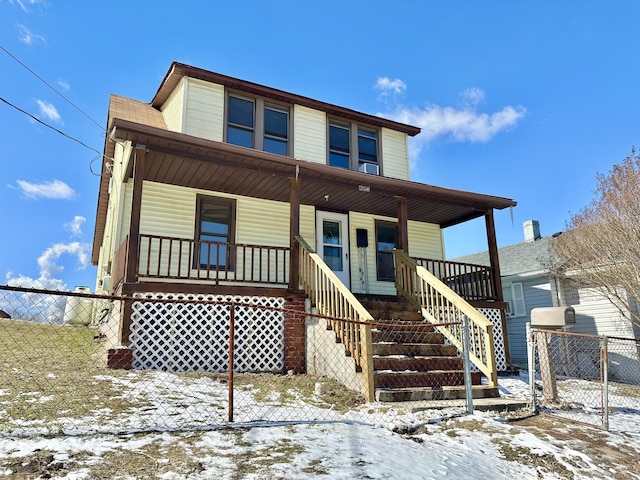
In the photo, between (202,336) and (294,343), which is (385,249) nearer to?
(294,343)

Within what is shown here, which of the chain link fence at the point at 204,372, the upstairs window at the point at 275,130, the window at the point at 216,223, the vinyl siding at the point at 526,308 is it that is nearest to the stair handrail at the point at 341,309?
the chain link fence at the point at 204,372

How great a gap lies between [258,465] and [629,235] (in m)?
12.0

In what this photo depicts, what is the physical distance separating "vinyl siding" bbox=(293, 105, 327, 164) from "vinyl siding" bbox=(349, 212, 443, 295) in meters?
1.98

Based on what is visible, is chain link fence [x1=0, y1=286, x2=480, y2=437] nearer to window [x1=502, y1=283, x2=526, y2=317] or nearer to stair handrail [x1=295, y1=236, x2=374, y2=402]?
stair handrail [x1=295, y1=236, x2=374, y2=402]

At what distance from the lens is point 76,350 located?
809cm

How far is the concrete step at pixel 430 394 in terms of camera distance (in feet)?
18.7

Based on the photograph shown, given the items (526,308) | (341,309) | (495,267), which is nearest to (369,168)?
(495,267)

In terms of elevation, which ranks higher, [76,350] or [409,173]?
[409,173]

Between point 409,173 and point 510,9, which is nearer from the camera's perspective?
point 510,9

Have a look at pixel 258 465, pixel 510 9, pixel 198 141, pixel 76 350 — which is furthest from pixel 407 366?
pixel 510 9

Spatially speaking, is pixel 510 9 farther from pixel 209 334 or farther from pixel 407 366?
pixel 209 334

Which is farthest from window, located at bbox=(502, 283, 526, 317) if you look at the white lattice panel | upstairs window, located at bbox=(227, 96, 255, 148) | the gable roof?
upstairs window, located at bbox=(227, 96, 255, 148)

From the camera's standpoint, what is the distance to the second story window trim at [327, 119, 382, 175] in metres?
12.4

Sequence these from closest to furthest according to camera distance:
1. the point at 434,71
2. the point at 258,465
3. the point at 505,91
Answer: the point at 258,465
the point at 434,71
the point at 505,91
